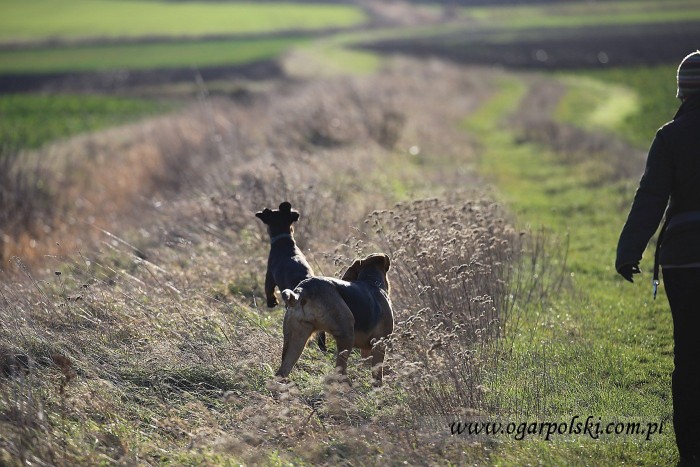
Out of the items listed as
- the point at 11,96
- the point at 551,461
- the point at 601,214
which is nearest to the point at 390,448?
the point at 551,461

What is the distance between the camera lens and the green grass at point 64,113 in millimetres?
32625

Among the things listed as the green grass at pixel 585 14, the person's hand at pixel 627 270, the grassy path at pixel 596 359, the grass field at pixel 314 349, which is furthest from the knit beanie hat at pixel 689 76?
the green grass at pixel 585 14

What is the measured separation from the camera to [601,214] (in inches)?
606

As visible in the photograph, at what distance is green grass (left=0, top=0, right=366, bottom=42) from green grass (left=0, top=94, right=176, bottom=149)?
26316 millimetres

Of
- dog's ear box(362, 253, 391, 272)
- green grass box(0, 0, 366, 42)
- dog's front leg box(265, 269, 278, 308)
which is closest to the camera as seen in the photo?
dog's ear box(362, 253, 391, 272)

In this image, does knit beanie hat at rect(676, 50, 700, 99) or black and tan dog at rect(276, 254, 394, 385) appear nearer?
knit beanie hat at rect(676, 50, 700, 99)

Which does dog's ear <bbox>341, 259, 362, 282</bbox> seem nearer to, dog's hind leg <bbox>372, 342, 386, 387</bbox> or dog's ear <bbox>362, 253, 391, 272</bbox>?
dog's ear <bbox>362, 253, 391, 272</bbox>

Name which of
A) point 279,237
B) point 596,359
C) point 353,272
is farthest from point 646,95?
point 353,272

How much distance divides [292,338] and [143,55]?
55.6 metres

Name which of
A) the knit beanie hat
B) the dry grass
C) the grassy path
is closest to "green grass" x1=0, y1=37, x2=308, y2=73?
the grassy path

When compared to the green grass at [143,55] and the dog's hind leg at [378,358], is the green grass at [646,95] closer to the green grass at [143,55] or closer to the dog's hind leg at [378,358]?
the dog's hind leg at [378,358]

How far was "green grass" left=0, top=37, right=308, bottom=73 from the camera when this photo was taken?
53250 mm

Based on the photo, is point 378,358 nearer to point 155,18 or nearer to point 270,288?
point 270,288

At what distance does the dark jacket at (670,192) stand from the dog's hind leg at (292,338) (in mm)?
2045
